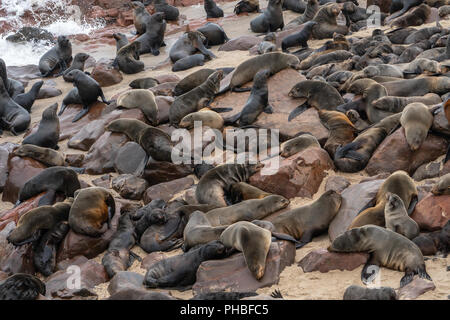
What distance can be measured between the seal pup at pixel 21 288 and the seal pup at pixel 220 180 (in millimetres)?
2010

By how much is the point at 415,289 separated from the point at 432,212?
110 centimetres

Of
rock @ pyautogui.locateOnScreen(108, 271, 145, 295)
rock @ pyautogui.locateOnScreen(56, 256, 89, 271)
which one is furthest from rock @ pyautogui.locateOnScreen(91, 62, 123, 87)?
rock @ pyautogui.locateOnScreen(108, 271, 145, 295)

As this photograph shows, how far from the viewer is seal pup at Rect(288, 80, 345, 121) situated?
7574 millimetres

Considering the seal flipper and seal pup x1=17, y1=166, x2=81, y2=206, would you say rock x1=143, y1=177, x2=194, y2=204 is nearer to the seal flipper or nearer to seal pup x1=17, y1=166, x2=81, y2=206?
seal pup x1=17, y1=166, x2=81, y2=206

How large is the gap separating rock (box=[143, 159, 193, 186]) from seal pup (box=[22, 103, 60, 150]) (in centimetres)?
222

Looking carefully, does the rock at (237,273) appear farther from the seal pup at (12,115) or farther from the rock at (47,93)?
the rock at (47,93)

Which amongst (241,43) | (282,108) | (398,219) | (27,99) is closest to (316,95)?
(282,108)

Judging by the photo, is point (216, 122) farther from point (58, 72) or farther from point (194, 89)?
point (58, 72)

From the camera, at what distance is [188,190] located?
664 centimetres

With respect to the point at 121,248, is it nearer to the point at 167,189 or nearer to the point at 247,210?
the point at 167,189

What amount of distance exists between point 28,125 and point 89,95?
4.79 feet

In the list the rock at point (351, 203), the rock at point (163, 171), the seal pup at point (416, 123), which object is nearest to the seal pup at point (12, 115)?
the rock at point (163, 171)

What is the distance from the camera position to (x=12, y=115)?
10484 mm
